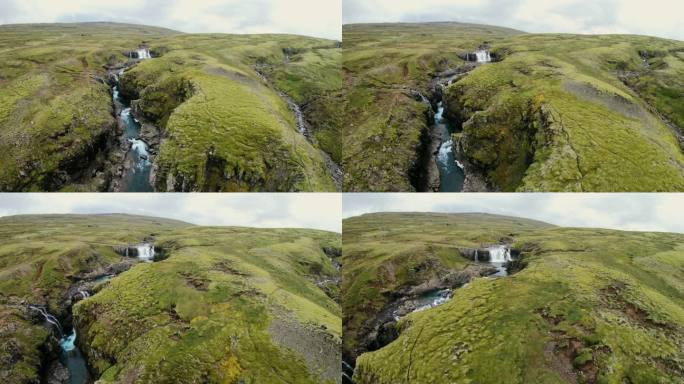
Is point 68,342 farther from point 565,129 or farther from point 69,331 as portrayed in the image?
point 565,129

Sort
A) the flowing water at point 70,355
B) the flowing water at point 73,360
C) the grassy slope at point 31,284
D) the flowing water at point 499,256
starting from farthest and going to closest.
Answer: the flowing water at point 499,256
the flowing water at point 70,355
the flowing water at point 73,360
the grassy slope at point 31,284

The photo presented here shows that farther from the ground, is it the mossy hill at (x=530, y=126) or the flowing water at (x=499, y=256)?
the mossy hill at (x=530, y=126)

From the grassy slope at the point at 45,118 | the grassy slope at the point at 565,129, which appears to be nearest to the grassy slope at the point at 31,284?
the grassy slope at the point at 45,118

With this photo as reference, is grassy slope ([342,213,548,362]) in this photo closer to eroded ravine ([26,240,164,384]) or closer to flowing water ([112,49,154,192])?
eroded ravine ([26,240,164,384])

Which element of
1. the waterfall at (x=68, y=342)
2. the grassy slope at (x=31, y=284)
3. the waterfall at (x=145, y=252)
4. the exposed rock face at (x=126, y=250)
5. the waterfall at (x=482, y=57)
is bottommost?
the waterfall at (x=145, y=252)

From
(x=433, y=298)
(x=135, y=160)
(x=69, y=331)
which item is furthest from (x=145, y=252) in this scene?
(x=433, y=298)

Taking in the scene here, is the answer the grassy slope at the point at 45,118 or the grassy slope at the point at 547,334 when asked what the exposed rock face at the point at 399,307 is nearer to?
the grassy slope at the point at 547,334

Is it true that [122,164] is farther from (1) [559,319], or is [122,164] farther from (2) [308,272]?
(1) [559,319]
